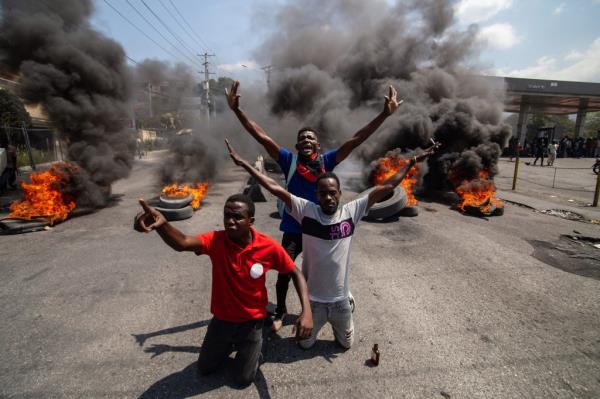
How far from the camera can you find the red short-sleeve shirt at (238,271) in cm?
233

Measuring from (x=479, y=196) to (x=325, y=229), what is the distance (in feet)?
24.2

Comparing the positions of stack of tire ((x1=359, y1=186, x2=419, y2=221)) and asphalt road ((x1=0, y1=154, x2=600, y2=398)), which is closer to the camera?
asphalt road ((x1=0, y1=154, x2=600, y2=398))

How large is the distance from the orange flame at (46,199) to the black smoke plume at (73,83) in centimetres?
39

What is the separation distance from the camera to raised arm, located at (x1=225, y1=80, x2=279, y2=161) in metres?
3.13

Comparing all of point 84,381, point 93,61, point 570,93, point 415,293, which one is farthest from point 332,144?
point 570,93

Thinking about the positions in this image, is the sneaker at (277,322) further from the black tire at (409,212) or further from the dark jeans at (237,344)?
the black tire at (409,212)

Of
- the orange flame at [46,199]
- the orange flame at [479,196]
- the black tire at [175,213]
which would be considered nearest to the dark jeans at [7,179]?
the orange flame at [46,199]

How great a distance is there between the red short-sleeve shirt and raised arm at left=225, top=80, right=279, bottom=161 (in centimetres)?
105

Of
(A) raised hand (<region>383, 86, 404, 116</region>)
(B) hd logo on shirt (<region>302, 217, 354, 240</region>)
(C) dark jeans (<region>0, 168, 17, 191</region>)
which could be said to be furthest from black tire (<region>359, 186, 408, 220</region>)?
(C) dark jeans (<region>0, 168, 17, 191</region>)

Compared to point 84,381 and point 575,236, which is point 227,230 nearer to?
point 84,381

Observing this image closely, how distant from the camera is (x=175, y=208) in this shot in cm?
718

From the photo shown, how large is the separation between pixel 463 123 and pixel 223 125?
32.4 feet

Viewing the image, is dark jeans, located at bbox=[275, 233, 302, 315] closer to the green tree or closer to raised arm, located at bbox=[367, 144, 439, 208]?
raised arm, located at bbox=[367, 144, 439, 208]

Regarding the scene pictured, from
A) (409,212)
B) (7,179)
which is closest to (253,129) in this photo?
(409,212)
